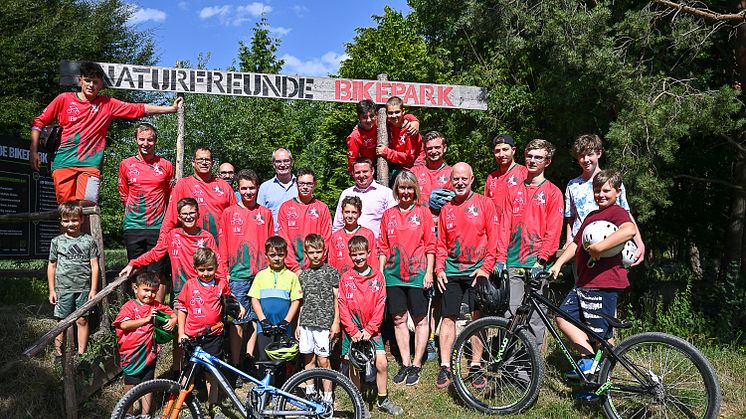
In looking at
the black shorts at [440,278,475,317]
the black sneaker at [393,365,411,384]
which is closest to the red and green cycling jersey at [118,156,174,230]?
the black sneaker at [393,365,411,384]

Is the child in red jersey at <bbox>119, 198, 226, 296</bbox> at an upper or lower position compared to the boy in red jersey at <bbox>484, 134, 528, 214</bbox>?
lower

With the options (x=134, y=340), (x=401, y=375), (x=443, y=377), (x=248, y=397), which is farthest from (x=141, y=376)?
(x=443, y=377)

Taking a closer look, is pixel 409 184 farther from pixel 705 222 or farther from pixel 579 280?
pixel 705 222

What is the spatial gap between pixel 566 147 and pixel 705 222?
3.25 meters

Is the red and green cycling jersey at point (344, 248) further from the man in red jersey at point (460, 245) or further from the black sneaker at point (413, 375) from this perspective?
the black sneaker at point (413, 375)

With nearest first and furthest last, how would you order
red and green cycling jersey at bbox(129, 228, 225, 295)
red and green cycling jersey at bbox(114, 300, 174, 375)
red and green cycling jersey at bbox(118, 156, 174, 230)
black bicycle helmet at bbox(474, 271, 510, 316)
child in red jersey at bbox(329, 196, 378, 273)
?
red and green cycling jersey at bbox(114, 300, 174, 375)
black bicycle helmet at bbox(474, 271, 510, 316)
red and green cycling jersey at bbox(129, 228, 225, 295)
child in red jersey at bbox(329, 196, 378, 273)
red and green cycling jersey at bbox(118, 156, 174, 230)

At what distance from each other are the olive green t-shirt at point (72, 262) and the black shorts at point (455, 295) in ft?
10.9

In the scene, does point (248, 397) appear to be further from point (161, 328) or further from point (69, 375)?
point (69, 375)

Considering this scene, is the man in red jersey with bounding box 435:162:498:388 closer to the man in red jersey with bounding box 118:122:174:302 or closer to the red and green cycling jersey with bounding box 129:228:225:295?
the red and green cycling jersey with bounding box 129:228:225:295

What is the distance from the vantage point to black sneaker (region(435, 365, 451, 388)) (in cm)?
551

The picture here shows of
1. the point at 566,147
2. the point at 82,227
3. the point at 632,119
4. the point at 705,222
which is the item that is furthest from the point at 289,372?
the point at 705,222

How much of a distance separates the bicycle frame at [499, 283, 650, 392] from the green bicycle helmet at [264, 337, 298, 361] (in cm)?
170

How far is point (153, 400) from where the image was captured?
4184mm

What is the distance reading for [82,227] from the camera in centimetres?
587
